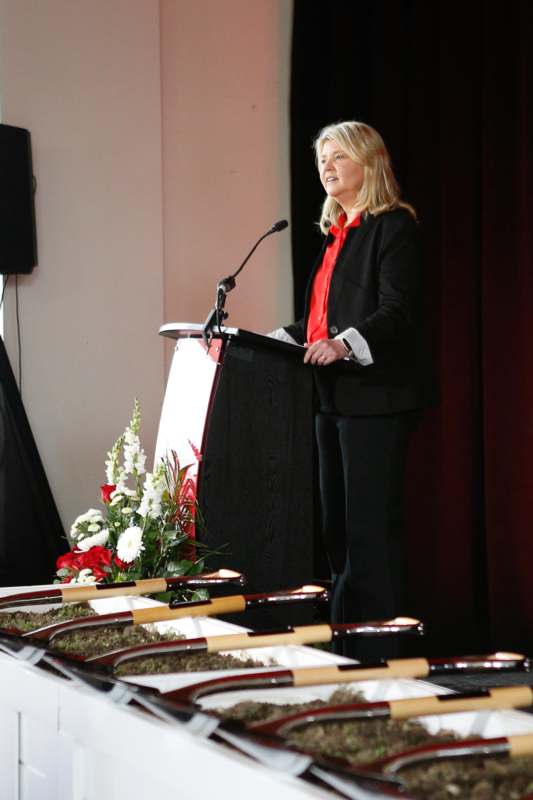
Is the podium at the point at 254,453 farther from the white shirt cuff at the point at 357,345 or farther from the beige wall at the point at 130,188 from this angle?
the beige wall at the point at 130,188

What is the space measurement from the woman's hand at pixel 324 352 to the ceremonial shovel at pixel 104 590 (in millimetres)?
1167

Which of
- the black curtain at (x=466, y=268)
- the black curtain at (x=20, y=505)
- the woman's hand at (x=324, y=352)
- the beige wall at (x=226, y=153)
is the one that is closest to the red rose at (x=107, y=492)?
the woman's hand at (x=324, y=352)

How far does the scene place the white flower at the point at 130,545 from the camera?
234 centimetres

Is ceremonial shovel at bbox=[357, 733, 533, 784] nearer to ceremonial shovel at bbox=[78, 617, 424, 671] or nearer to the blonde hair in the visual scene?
ceremonial shovel at bbox=[78, 617, 424, 671]

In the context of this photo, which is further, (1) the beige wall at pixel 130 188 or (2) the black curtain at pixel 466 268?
(1) the beige wall at pixel 130 188

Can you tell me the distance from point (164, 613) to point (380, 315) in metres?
1.48

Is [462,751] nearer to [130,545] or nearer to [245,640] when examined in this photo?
[245,640]

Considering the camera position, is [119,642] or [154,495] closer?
[119,642]

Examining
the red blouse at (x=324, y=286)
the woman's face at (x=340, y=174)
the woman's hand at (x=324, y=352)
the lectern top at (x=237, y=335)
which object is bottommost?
the woman's hand at (x=324, y=352)

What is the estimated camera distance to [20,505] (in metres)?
3.73

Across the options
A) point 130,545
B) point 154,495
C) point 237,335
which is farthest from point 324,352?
point 130,545

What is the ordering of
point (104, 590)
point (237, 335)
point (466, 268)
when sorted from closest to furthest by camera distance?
point (104, 590) → point (237, 335) → point (466, 268)

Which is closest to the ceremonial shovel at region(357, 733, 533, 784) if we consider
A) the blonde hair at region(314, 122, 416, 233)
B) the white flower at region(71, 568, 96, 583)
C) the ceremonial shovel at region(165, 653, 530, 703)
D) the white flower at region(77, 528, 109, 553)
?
the ceremonial shovel at region(165, 653, 530, 703)

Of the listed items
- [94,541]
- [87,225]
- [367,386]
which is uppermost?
[87,225]
